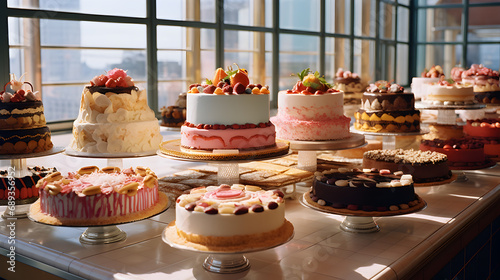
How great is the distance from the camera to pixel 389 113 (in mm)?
4199

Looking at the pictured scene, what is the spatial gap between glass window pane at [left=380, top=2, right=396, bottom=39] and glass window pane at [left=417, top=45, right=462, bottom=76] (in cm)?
139

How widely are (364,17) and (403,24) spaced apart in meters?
2.51

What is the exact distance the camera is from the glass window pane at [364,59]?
13.1 m

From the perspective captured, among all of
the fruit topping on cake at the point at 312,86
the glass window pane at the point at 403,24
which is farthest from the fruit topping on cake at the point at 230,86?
the glass window pane at the point at 403,24

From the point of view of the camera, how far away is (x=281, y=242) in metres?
2.24

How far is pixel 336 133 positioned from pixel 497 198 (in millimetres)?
1129

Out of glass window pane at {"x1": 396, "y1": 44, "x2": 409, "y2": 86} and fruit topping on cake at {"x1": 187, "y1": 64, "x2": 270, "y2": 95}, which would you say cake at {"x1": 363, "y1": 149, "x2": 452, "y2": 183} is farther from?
glass window pane at {"x1": 396, "y1": 44, "x2": 409, "y2": 86}

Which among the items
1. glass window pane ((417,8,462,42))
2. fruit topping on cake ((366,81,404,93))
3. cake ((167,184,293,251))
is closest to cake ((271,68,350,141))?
fruit topping on cake ((366,81,404,93))

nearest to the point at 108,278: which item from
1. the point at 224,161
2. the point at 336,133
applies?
the point at 224,161

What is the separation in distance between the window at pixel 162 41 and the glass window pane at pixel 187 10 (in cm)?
1

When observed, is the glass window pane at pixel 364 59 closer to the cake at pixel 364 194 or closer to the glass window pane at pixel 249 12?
the glass window pane at pixel 249 12

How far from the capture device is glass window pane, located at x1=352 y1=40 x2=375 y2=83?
13.1 m

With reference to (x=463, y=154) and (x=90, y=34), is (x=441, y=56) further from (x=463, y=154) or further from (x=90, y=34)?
(x=463, y=154)

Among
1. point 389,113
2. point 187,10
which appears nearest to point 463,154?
point 389,113
